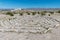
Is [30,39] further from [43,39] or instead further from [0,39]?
[0,39]

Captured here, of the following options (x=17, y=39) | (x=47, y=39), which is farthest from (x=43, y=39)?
(x=17, y=39)

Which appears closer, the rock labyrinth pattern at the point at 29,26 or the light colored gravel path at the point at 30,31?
the light colored gravel path at the point at 30,31

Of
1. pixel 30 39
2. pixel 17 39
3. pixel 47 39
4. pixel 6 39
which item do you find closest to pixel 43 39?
pixel 47 39

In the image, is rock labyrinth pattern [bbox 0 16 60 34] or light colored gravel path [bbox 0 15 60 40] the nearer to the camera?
light colored gravel path [bbox 0 15 60 40]

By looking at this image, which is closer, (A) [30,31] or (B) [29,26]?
(A) [30,31]

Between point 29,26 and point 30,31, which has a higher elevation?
point 30,31

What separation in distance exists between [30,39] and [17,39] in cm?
89

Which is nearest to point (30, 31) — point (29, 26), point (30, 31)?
point (30, 31)

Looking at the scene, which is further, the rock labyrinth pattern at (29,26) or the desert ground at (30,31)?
Answer: the rock labyrinth pattern at (29,26)

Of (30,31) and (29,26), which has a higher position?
(30,31)

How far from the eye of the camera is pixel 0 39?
9.82 metres

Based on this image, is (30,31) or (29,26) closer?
(30,31)

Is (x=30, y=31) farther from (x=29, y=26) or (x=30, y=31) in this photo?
(x=29, y=26)

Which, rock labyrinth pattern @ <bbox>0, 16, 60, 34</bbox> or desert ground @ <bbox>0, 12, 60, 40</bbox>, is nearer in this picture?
desert ground @ <bbox>0, 12, 60, 40</bbox>
